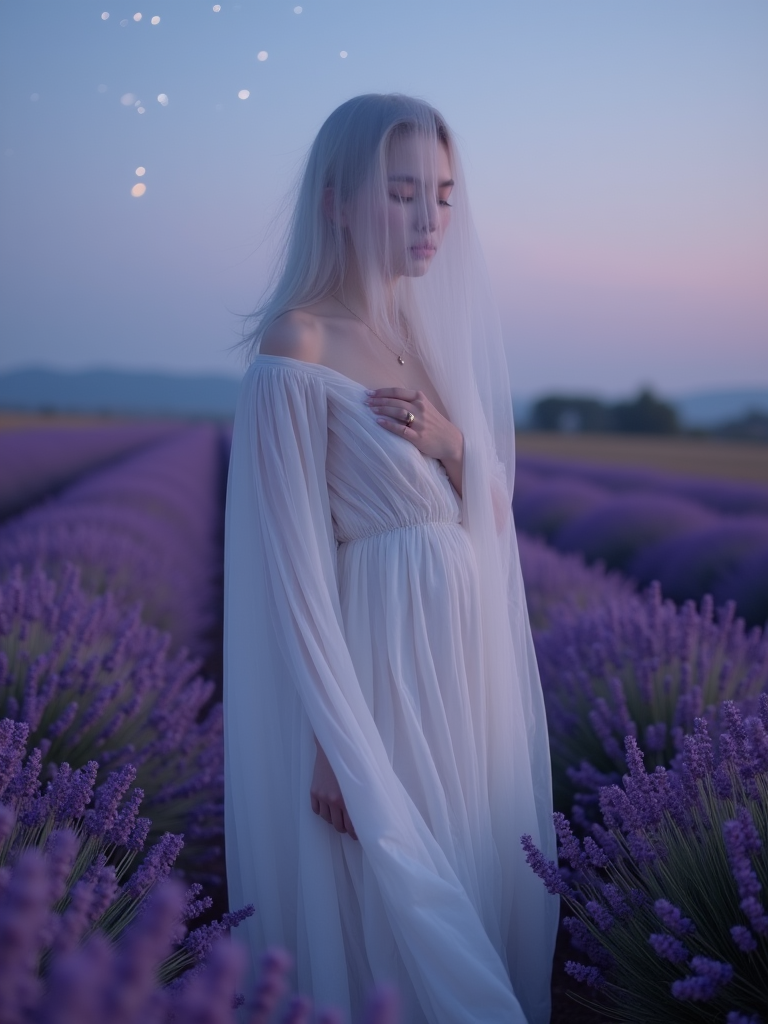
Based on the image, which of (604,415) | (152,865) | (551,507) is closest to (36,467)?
(551,507)

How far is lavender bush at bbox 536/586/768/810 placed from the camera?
2.97 m

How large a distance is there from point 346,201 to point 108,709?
180 centimetres

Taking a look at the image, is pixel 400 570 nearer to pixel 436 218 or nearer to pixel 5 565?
pixel 436 218

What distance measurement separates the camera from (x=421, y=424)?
201 centimetres

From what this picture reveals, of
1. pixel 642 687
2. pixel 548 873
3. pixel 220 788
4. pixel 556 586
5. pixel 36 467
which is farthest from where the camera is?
pixel 36 467

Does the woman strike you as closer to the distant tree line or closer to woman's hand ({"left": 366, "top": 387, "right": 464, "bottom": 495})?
woman's hand ({"left": 366, "top": 387, "right": 464, "bottom": 495})

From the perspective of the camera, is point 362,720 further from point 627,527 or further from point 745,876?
point 627,527

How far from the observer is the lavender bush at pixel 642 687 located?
297 cm

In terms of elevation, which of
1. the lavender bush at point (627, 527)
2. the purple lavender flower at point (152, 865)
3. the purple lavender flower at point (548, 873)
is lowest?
the lavender bush at point (627, 527)

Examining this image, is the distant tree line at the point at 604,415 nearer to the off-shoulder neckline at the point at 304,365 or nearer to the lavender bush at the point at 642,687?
the lavender bush at the point at 642,687

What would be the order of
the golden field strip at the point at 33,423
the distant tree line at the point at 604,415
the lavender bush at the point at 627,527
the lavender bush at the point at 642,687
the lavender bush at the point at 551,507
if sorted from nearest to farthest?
the lavender bush at the point at 642,687 → the lavender bush at the point at 627,527 → the lavender bush at the point at 551,507 → the golden field strip at the point at 33,423 → the distant tree line at the point at 604,415

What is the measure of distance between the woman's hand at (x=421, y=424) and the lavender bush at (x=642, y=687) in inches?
43.3

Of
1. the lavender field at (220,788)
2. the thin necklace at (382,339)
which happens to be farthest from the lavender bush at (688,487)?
the thin necklace at (382,339)

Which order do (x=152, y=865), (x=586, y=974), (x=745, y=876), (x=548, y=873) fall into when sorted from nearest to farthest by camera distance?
(x=745, y=876) → (x=152, y=865) → (x=586, y=974) → (x=548, y=873)
